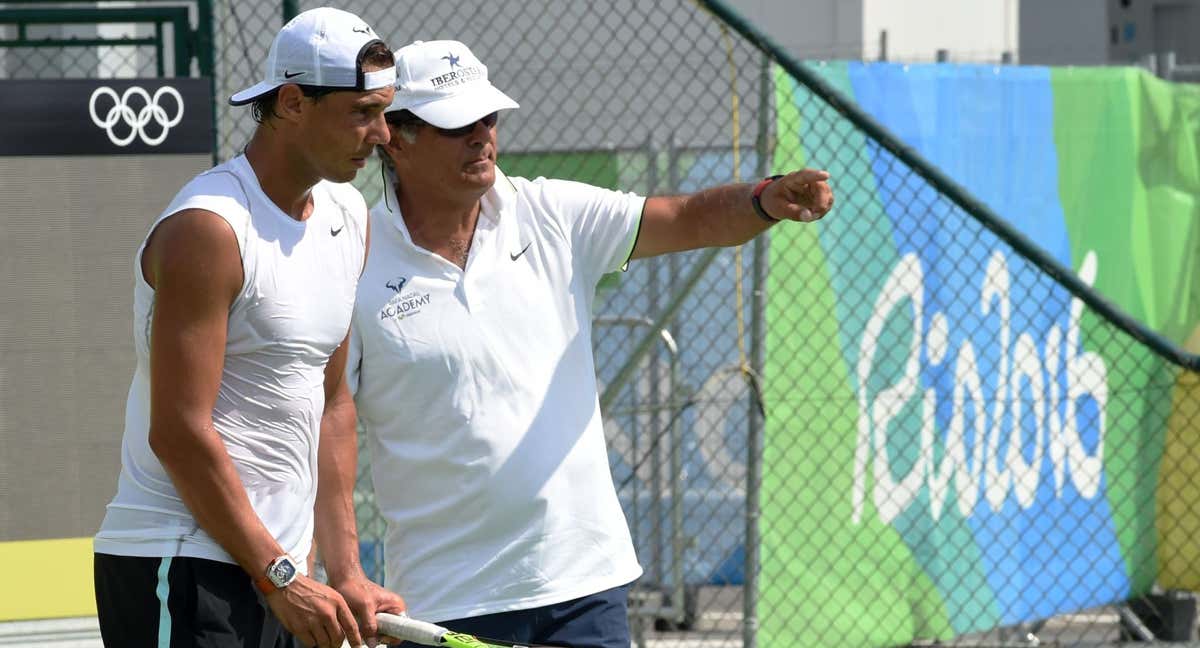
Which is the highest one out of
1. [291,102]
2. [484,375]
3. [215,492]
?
[291,102]

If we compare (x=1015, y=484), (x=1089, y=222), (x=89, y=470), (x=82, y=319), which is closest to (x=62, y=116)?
(x=82, y=319)

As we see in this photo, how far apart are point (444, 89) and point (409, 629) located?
A: 1233mm

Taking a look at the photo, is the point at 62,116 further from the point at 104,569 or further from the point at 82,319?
the point at 104,569

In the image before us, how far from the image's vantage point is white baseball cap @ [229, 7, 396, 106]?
3023 millimetres

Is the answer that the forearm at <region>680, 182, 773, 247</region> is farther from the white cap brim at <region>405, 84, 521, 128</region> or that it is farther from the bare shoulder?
the bare shoulder

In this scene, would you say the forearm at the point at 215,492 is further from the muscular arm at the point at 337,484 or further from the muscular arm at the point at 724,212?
the muscular arm at the point at 724,212

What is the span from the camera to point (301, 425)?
3107 mm

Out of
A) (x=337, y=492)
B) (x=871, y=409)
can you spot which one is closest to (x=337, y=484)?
(x=337, y=492)

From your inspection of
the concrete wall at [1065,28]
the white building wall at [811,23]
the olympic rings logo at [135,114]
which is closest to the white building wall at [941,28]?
the white building wall at [811,23]

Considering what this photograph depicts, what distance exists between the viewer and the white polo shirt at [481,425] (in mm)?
3641

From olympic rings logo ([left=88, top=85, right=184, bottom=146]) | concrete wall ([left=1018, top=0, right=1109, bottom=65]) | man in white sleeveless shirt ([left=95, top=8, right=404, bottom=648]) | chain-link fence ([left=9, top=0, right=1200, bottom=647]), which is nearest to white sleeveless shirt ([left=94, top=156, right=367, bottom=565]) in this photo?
man in white sleeveless shirt ([left=95, top=8, right=404, bottom=648])

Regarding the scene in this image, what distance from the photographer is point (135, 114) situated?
4914 mm

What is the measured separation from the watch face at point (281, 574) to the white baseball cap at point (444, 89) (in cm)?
113

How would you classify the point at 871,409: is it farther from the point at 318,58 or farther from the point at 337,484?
the point at 318,58
